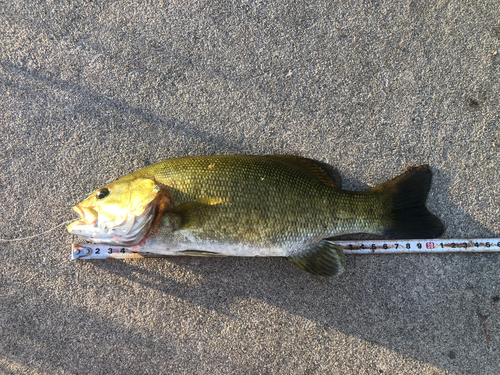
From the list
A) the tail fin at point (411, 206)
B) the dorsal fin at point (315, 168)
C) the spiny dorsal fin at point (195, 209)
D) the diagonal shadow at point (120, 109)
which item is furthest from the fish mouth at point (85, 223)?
the tail fin at point (411, 206)

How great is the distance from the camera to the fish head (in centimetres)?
177

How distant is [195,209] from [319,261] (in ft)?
3.15

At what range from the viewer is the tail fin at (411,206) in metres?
2.02

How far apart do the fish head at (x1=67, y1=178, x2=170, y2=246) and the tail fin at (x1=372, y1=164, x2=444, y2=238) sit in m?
1.56

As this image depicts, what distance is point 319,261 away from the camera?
6.64 feet

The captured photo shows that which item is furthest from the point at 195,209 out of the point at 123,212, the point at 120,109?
the point at 120,109

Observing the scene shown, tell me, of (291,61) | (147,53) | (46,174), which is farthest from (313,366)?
(147,53)

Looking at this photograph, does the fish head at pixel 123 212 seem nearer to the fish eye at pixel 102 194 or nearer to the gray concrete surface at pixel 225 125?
the fish eye at pixel 102 194

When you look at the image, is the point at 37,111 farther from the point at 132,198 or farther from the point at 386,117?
the point at 386,117

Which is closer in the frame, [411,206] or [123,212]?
[123,212]

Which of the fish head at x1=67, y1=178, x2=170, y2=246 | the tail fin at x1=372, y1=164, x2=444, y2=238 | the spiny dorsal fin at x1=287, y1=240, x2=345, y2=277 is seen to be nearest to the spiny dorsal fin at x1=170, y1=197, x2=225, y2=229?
the fish head at x1=67, y1=178, x2=170, y2=246

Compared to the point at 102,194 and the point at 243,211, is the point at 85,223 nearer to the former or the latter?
the point at 102,194

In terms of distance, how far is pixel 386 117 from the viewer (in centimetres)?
234

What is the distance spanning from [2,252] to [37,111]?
1.19m
